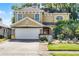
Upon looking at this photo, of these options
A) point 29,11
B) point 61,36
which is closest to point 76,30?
point 61,36

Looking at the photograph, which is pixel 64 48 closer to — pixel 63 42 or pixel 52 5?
pixel 63 42

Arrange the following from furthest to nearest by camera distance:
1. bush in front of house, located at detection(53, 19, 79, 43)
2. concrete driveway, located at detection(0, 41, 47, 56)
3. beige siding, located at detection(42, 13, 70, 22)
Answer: beige siding, located at detection(42, 13, 70, 22) < bush in front of house, located at detection(53, 19, 79, 43) < concrete driveway, located at detection(0, 41, 47, 56)

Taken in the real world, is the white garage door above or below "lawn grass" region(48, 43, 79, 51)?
above

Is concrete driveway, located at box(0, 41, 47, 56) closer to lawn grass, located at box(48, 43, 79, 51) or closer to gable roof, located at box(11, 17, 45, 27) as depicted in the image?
lawn grass, located at box(48, 43, 79, 51)

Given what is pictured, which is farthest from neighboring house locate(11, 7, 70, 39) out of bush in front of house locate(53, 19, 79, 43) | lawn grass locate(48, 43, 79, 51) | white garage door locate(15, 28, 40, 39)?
lawn grass locate(48, 43, 79, 51)

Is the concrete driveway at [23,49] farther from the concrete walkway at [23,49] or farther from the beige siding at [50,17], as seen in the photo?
the beige siding at [50,17]

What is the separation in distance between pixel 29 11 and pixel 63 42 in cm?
97

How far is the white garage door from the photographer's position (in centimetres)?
1062

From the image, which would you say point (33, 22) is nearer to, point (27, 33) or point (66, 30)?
point (27, 33)

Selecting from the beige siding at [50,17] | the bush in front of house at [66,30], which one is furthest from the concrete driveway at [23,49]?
the beige siding at [50,17]

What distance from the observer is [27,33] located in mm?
10641

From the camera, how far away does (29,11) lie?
10.5 meters

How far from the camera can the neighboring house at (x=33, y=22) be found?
10.5 metres

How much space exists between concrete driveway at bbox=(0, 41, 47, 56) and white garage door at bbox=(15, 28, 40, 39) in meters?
0.16
